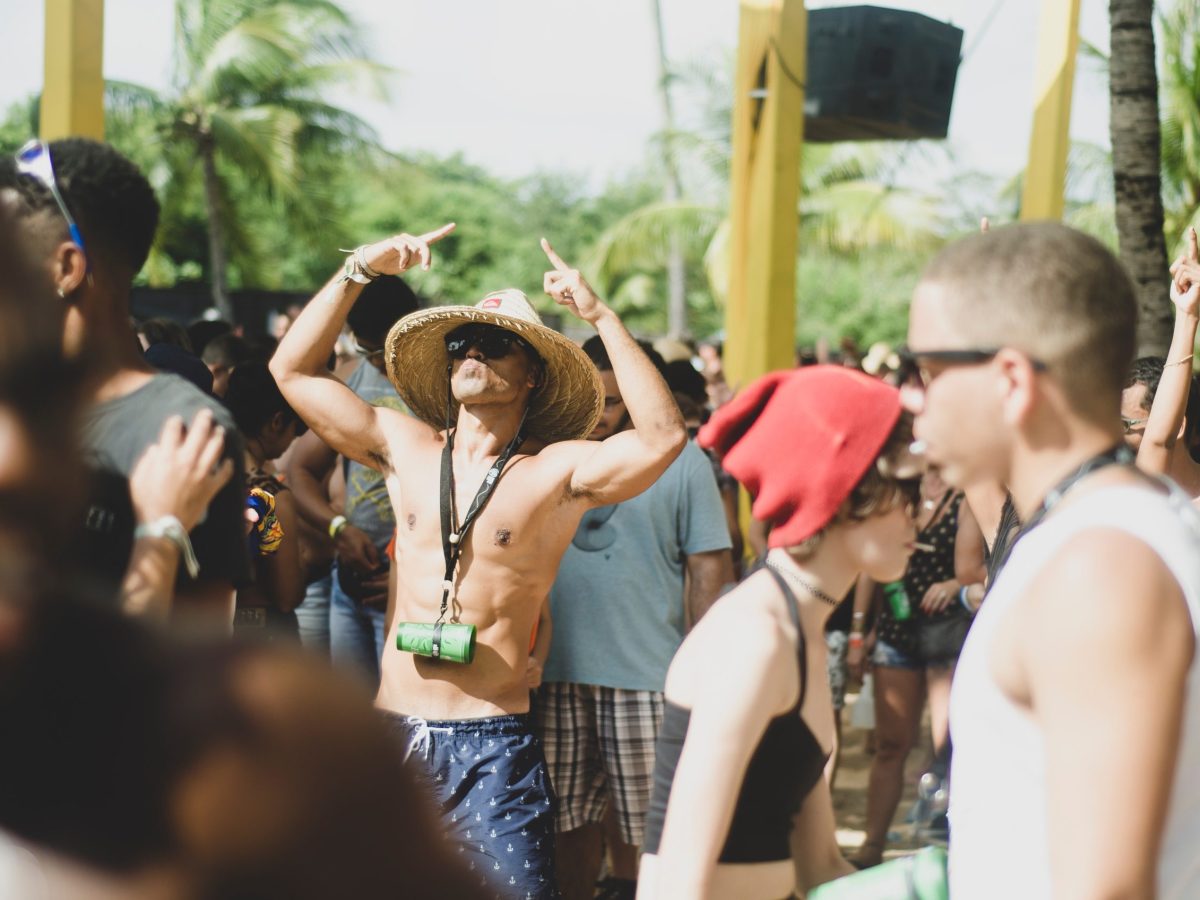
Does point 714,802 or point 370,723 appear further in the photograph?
point 714,802

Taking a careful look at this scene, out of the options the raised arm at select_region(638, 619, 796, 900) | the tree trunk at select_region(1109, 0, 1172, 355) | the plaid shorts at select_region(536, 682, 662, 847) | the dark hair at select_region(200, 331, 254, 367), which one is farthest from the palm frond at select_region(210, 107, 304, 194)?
the raised arm at select_region(638, 619, 796, 900)

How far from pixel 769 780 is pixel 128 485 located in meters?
1.21

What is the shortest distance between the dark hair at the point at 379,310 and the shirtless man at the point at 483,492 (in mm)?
1379

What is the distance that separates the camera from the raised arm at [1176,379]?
397 cm

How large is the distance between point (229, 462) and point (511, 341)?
2.07 m

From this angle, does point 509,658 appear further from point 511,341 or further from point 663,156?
point 663,156

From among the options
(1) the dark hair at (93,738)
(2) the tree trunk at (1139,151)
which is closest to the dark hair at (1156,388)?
(2) the tree trunk at (1139,151)

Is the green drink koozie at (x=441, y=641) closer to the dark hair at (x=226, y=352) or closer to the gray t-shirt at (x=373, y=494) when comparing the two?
the gray t-shirt at (x=373, y=494)

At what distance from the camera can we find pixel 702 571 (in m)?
5.14

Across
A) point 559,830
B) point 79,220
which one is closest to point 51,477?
point 79,220

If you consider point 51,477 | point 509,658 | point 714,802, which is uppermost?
point 51,477

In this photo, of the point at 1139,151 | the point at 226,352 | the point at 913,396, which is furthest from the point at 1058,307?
the point at 1139,151

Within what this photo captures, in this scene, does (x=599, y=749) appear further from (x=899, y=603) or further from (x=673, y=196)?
(x=673, y=196)

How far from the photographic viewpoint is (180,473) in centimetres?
212
